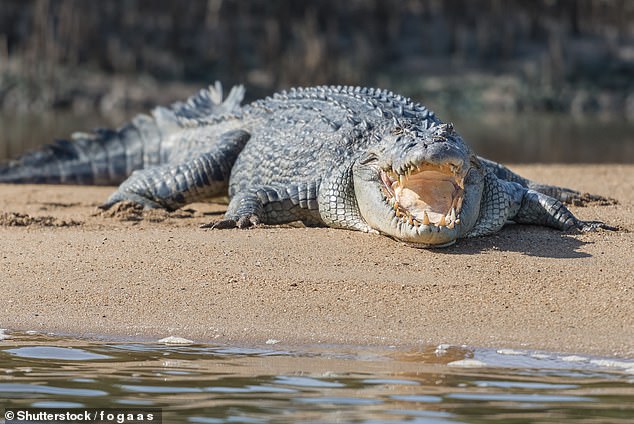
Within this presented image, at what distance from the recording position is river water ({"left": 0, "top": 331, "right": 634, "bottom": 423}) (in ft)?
14.4

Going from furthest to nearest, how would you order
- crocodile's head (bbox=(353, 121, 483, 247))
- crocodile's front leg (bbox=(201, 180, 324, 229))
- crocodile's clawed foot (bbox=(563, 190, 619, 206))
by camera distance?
1. crocodile's clawed foot (bbox=(563, 190, 619, 206))
2. crocodile's front leg (bbox=(201, 180, 324, 229))
3. crocodile's head (bbox=(353, 121, 483, 247))

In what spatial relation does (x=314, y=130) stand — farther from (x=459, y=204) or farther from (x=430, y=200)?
(x=459, y=204)

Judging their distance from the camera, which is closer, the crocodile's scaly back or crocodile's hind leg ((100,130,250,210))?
the crocodile's scaly back

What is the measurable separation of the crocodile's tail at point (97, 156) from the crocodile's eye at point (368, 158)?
3497 millimetres

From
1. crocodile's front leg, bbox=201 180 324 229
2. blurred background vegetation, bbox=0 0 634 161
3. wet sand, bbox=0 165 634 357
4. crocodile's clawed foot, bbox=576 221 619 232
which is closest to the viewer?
wet sand, bbox=0 165 634 357

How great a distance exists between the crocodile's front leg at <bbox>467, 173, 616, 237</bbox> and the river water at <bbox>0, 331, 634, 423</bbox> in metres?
2.14

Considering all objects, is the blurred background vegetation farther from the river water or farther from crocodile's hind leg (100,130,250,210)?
the river water

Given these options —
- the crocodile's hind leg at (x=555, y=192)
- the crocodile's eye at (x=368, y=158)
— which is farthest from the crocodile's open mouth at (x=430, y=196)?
the crocodile's hind leg at (x=555, y=192)

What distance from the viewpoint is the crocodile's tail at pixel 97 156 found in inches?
429

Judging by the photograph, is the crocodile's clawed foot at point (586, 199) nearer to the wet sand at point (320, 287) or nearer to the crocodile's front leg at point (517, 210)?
the wet sand at point (320, 287)

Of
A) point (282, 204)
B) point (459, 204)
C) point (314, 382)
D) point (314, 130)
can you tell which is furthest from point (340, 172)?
point (314, 382)

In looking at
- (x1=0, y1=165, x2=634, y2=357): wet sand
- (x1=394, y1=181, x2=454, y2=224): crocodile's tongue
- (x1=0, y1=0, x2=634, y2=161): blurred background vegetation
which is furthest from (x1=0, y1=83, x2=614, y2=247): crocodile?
(x1=0, y1=0, x2=634, y2=161): blurred background vegetation

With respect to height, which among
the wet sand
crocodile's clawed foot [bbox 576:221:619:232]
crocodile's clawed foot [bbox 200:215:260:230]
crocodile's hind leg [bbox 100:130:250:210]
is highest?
crocodile's hind leg [bbox 100:130:250:210]

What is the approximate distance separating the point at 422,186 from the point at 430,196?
87 millimetres
